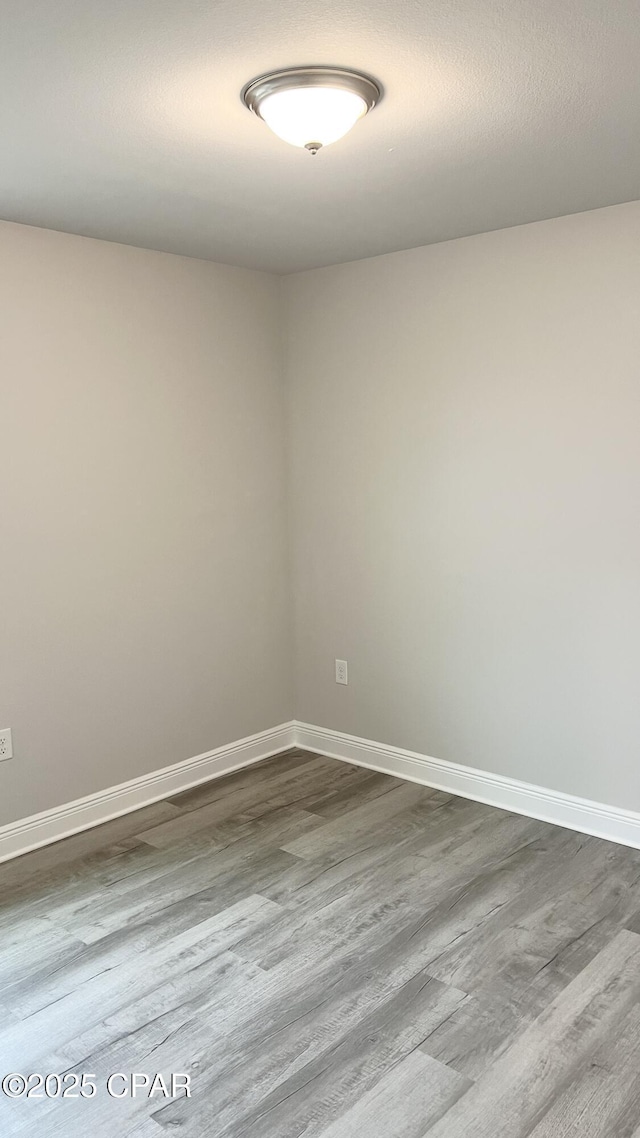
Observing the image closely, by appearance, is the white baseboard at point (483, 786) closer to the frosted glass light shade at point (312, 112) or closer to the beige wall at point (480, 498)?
the beige wall at point (480, 498)

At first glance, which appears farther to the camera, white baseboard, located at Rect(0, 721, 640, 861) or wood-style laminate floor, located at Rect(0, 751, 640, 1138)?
white baseboard, located at Rect(0, 721, 640, 861)

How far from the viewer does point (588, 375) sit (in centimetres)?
319

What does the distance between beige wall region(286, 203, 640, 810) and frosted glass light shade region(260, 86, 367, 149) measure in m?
1.36

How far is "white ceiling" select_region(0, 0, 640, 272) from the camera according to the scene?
5.68ft

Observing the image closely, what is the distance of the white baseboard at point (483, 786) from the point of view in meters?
3.30

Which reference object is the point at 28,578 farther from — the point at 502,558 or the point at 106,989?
the point at 502,558

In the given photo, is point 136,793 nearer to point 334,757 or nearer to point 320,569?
point 334,757

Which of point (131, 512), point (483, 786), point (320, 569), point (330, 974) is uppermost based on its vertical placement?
point (131, 512)

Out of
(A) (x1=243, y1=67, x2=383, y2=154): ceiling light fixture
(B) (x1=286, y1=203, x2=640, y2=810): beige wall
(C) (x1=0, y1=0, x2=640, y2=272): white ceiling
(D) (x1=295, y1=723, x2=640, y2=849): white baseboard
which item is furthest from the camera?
(D) (x1=295, y1=723, x2=640, y2=849): white baseboard

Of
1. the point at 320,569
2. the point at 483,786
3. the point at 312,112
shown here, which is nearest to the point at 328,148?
the point at 312,112

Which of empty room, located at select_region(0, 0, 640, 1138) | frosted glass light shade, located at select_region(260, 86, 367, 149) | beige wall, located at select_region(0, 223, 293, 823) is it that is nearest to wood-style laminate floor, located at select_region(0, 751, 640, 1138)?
empty room, located at select_region(0, 0, 640, 1138)

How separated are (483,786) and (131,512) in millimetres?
1801

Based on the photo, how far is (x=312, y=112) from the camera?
2.04 metres

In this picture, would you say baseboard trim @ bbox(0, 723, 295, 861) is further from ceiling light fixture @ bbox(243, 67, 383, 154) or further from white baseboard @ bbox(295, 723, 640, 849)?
ceiling light fixture @ bbox(243, 67, 383, 154)
